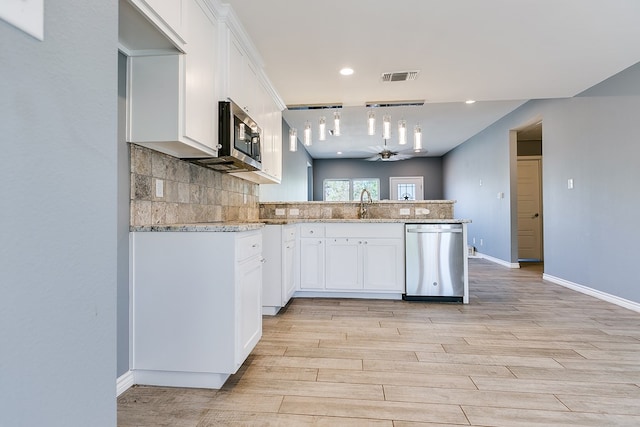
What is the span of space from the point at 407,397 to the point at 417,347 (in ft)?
2.22

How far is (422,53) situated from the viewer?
3037 mm

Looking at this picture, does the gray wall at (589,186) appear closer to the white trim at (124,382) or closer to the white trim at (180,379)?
the white trim at (180,379)

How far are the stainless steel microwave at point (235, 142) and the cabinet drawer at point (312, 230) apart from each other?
1014 mm

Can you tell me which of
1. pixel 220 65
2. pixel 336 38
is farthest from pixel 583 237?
pixel 220 65

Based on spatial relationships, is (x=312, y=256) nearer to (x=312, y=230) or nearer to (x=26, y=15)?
(x=312, y=230)

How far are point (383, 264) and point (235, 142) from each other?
2.06 m

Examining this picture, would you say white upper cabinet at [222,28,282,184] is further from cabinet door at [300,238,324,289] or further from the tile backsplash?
cabinet door at [300,238,324,289]

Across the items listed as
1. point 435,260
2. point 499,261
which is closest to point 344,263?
point 435,260

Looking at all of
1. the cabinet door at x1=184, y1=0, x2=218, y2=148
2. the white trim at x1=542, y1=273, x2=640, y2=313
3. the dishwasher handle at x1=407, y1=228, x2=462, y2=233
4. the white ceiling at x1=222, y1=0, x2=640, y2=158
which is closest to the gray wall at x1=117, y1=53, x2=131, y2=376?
the cabinet door at x1=184, y1=0, x2=218, y2=148

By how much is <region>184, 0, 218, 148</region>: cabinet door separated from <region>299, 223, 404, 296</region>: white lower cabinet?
1784 millimetres

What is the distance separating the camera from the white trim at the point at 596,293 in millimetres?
3254

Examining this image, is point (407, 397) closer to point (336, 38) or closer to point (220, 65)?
point (220, 65)

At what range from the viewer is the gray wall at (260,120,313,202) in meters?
4.97

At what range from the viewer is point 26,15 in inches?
17.6
